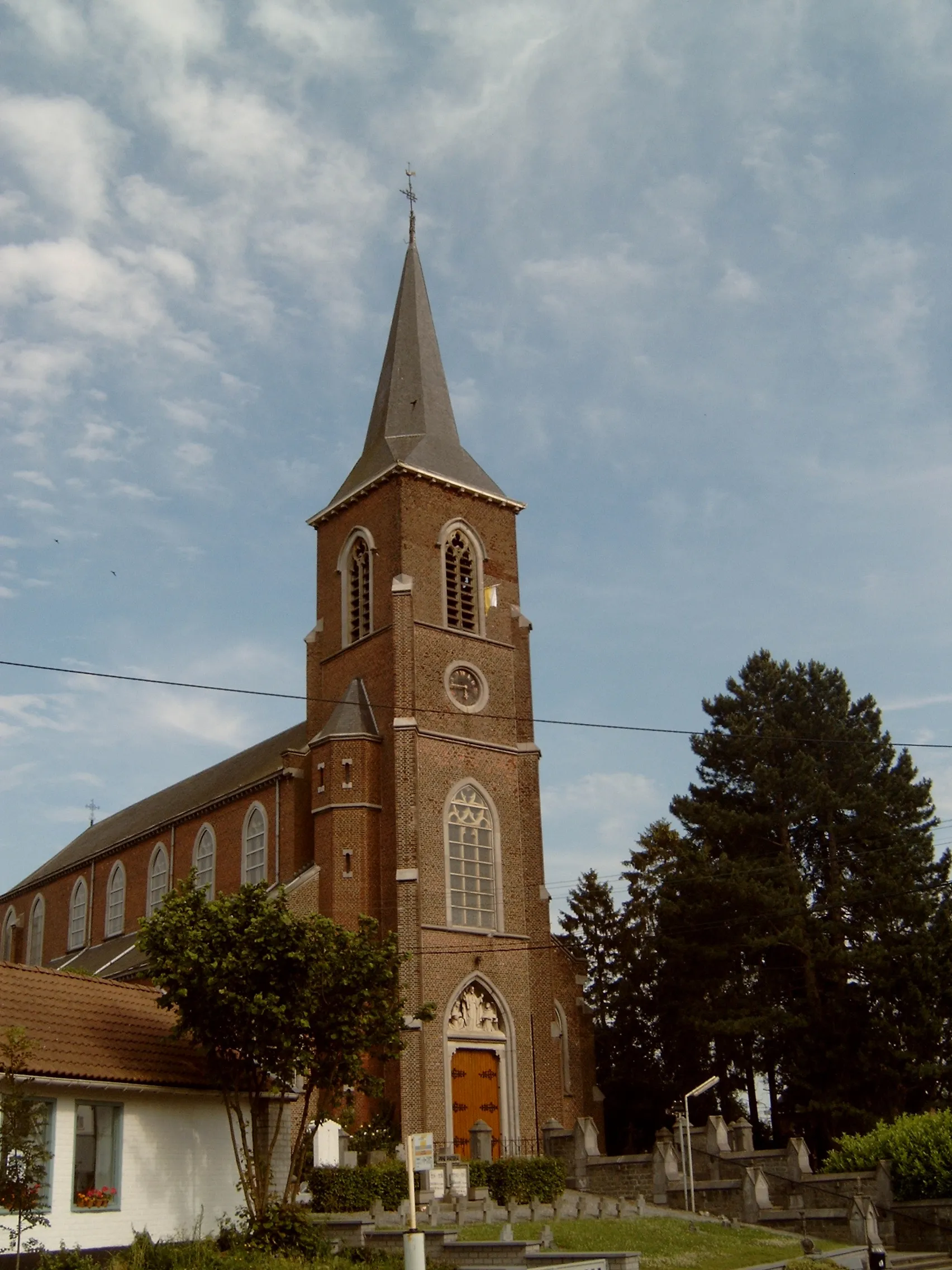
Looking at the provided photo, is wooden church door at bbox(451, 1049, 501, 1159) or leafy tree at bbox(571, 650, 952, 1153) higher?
leafy tree at bbox(571, 650, 952, 1153)

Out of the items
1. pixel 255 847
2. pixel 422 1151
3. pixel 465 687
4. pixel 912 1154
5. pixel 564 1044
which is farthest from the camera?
pixel 255 847

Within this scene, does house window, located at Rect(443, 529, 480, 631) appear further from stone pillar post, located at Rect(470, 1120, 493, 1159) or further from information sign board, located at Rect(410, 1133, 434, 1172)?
information sign board, located at Rect(410, 1133, 434, 1172)

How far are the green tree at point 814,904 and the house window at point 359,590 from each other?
41.6 ft

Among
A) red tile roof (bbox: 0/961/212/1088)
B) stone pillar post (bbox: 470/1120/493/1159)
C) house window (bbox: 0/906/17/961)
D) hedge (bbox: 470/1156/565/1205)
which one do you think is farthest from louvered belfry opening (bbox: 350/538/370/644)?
house window (bbox: 0/906/17/961)

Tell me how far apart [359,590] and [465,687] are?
16.4ft

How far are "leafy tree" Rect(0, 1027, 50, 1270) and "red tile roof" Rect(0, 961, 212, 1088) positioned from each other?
83 cm

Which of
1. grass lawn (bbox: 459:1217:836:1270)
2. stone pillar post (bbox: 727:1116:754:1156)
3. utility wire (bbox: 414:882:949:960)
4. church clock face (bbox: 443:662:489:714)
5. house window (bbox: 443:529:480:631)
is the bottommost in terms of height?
grass lawn (bbox: 459:1217:836:1270)

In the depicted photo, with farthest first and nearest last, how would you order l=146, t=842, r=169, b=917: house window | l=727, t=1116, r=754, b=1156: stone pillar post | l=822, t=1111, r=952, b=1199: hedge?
l=146, t=842, r=169, b=917: house window
l=727, t=1116, r=754, b=1156: stone pillar post
l=822, t=1111, r=952, b=1199: hedge

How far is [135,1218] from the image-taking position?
20.3m

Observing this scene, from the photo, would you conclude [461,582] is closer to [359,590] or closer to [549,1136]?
[359,590]

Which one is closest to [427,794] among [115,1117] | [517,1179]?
[517,1179]

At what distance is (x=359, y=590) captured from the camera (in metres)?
41.4

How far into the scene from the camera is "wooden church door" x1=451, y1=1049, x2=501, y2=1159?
112ft

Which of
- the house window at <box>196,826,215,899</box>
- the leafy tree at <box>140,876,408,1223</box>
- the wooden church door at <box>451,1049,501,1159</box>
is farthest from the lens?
the house window at <box>196,826,215,899</box>
